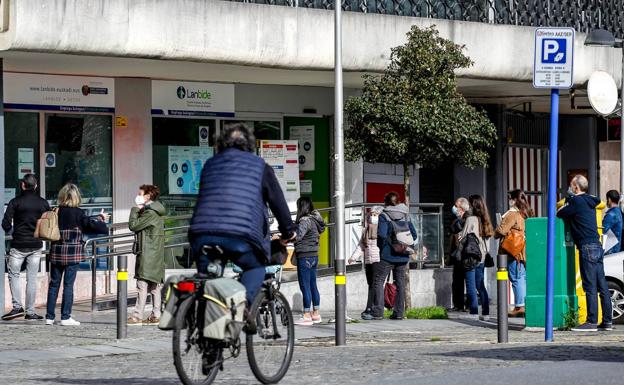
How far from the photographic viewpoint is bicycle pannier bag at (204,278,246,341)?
9180 mm

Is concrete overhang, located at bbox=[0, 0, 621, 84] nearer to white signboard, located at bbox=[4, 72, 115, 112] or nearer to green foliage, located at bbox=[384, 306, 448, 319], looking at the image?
white signboard, located at bbox=[4, 72, 115, 112]

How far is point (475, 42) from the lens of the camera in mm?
24453

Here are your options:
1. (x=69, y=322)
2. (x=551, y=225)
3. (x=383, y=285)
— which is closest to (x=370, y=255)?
(x=383, y=285)

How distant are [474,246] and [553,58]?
6.09m

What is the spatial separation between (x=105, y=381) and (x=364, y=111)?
435 inches

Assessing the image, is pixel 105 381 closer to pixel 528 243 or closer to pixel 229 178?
pixel 229 178

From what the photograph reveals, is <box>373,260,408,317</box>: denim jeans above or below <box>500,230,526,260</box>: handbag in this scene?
below

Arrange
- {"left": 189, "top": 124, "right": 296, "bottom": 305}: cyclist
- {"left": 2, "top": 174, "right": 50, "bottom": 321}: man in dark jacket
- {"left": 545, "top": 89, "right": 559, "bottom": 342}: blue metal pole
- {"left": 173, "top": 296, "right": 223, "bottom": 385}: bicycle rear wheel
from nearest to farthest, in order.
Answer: {"left": 173, "top": 296, "right": 223, "bottom": 385}: bicycle rear wheel
{"left": 189, "top": 124, "right": 296, "bottom": 305}: cyclist
{"left": 545, "top": 89, "right": 559, "bottom": 342}: blue metal pole
{"left": 2, "top": 174, "right": 50, "bottom": 321}: man in dark jacket

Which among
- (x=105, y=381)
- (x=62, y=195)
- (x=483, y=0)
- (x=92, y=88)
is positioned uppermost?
(x=483, y=0)

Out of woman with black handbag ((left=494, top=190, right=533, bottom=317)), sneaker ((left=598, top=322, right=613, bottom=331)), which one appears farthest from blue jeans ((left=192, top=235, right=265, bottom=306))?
woman with black handbag ((left=494, top=190, right=533, bottom=317))

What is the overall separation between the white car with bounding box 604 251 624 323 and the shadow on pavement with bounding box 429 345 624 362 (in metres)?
4.95

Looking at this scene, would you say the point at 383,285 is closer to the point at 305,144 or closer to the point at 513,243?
the point at 513,243

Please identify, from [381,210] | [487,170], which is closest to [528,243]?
[381,210]

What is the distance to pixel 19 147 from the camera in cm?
2227
